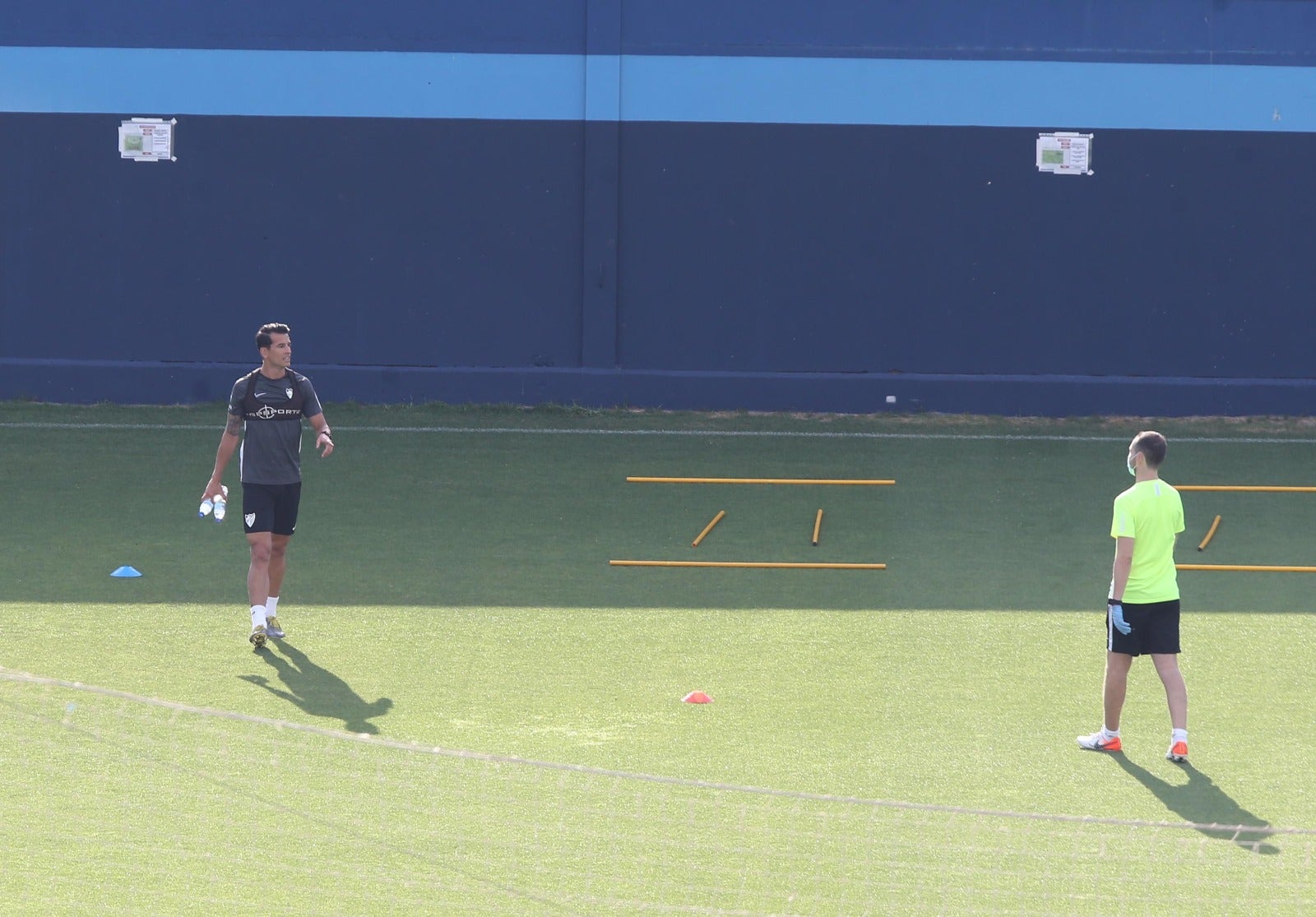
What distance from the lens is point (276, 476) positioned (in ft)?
33.7

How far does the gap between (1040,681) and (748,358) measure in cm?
1003

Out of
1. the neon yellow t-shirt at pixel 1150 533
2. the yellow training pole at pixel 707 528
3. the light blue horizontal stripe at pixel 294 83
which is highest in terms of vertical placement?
the light blue horizontal stripe at pixel 294 83

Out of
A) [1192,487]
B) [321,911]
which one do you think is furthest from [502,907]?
[1192,487]

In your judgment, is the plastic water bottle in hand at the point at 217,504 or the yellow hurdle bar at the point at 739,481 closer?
the plastic water bottle in hand at the point at 217,504

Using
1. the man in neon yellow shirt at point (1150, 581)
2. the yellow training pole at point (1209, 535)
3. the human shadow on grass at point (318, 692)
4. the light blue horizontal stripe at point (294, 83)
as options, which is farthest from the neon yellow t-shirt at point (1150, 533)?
the light blue horizontal stripe at point (294, 83)

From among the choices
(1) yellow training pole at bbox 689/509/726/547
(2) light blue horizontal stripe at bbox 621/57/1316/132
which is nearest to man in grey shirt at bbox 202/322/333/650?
(1) yellow training pole at bbox 689/509/726/547

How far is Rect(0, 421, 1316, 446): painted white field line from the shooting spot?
17734mm

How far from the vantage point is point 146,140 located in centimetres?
1911

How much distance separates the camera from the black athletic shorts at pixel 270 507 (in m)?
10.2

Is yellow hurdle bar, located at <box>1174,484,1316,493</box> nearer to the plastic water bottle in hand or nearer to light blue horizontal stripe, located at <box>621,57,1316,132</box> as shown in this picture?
light blue horizontal stripe, located at <box>621,57,1316,132</box>

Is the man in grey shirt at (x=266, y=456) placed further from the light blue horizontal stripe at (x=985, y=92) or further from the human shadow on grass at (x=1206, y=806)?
the light blue horizontal stripe at (x=985, y=92)

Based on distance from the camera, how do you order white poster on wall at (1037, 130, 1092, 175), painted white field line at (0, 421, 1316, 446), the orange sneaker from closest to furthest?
the orange sneaker → painted white field line at (0, 421, 1316, 446) → white poster on wall at (1037, 130, 1092, 175)

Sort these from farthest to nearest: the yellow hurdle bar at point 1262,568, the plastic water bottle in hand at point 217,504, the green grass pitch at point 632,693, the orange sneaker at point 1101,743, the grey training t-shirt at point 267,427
→ the yellow hurdle bar at point 1262,568 < the grey training t-shirt at point 267,427 < the plastic water bottle in hand at point 217,504 < the orange sneaker at point 1101,743 < the green grass pitch at point 632,693

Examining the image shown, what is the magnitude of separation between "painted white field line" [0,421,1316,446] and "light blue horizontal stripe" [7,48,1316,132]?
3.60 metres
